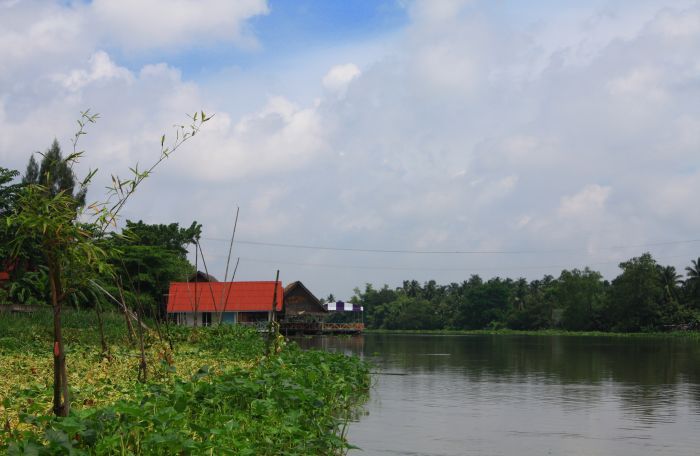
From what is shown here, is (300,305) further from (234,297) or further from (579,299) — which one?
(579,299)

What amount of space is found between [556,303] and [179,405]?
93.7 meters

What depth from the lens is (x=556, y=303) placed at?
98.4 meters

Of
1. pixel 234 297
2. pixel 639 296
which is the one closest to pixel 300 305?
pixel 234 297

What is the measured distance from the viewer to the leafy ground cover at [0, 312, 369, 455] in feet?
24.8

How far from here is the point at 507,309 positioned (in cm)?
11138

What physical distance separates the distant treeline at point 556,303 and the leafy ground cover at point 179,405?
68.3 metres

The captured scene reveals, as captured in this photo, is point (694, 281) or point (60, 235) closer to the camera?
point (60, 235)

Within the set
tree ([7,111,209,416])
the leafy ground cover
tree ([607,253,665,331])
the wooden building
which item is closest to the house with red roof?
the wooden building

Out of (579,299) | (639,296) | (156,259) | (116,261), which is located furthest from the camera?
(579,299)

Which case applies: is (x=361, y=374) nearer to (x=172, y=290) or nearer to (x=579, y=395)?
(x=579, y=395)

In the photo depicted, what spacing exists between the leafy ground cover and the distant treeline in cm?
6826

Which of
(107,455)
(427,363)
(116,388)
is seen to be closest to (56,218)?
(107,455)

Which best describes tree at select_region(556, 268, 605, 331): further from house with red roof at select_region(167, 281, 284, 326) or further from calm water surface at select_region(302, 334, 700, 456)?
calm water surface at select_region(302, 334, 700, 456)

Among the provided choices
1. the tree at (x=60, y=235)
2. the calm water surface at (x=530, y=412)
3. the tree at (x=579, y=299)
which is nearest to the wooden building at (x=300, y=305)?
the calm water surface at (x=530, y=412)
